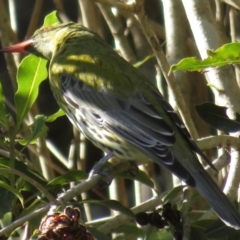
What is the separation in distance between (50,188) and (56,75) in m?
0.89

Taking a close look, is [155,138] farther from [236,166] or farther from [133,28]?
[133,28]

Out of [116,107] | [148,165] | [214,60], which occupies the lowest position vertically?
[148,165]

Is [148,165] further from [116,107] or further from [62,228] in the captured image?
[62,228]

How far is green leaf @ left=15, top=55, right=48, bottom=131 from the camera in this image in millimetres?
2529

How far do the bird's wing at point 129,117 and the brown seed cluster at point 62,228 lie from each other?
30.0 inches

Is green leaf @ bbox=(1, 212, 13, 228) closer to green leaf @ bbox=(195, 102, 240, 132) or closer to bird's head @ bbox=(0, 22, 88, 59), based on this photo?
green leaf @ bbox=(195, 102, 240, 132)

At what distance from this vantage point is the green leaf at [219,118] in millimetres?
2418

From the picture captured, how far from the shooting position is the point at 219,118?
242 cm

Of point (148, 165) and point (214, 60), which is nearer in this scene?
point (214, 60)

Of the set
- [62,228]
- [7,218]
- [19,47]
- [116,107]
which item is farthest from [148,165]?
[62,228]

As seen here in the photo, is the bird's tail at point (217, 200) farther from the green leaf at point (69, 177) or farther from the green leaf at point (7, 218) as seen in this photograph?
the green leaf at point (7, 218)

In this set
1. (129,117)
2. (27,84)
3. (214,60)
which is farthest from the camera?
(129,117)

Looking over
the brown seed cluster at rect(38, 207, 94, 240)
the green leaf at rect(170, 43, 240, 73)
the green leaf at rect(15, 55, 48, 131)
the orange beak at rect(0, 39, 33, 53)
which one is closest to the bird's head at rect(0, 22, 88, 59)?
the orange beak at rect(0, 39, 33, 53)

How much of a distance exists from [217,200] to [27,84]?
2.60 ft
